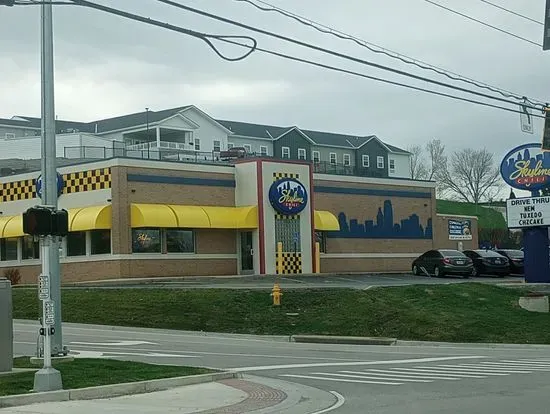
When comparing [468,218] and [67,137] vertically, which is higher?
[67,137]

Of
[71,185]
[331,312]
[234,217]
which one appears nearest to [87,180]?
[71,185]

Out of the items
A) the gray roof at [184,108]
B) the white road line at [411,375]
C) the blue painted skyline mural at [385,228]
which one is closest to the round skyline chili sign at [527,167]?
the blue painted skyline mural at [385,228]

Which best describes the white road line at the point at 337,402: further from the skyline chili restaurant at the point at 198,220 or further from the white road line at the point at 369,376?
the skyline chili restaurant at the point at 198,220

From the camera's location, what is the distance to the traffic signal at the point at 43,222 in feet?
46.6

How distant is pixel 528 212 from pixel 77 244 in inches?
823

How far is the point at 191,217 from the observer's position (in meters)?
43.0

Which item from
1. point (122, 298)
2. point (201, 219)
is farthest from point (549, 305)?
point (201, 219)

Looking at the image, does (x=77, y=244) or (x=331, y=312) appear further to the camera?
(x=77, y=244)

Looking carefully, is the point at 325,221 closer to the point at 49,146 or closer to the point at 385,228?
the point at 385,228

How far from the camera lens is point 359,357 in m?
22.1

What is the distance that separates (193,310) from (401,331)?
7513 mm

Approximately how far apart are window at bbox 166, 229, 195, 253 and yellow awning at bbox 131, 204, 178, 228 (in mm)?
1272

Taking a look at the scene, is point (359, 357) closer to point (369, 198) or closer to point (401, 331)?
point (401, 331)

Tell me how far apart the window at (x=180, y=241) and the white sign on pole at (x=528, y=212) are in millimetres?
15262
